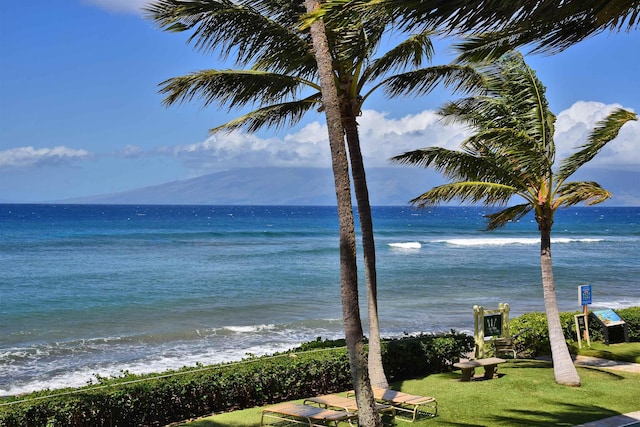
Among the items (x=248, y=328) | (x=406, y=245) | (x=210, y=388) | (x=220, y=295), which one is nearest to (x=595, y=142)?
(x=210, y=388)

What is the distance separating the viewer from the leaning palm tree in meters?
11.3

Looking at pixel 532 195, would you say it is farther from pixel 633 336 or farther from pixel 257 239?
pixel 257 239

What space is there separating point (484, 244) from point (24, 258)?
37786 mm

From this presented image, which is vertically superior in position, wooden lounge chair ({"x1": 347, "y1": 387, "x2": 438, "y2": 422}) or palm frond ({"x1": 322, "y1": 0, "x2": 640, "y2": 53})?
palm frond ({"x1": 322, "y1": 0, "x2": 640, "y2": 53})

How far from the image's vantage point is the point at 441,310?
2569cm

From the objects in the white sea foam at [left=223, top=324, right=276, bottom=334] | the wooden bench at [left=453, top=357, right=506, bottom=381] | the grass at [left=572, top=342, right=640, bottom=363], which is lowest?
the white sea foam at [left=223, top=324, right=276, bottom=334]

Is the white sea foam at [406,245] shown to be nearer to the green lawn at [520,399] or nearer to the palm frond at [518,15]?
the green lawn at [520,399]

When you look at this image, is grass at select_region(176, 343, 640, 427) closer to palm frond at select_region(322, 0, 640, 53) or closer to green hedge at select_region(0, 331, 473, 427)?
green hedge at select_region(0, 331, 473, 427)

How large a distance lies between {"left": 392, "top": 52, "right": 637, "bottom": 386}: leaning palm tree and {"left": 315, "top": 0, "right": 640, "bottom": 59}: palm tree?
465 centimetres

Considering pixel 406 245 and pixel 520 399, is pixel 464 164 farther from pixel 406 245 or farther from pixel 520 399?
pixel 406 245

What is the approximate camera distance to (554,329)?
477 inches

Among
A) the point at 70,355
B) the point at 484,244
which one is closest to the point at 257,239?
the point at 484,244

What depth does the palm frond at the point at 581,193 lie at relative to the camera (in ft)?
37.6

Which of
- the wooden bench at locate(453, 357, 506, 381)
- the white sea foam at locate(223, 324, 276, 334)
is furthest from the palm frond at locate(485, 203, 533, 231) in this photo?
the white sea foam at locate(223, 324, 276, 334)
